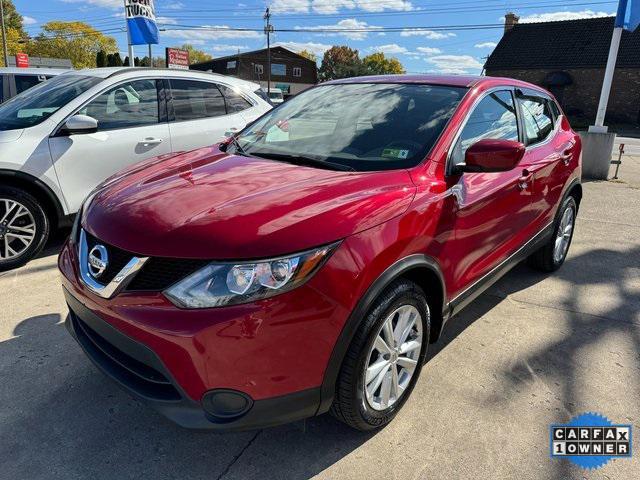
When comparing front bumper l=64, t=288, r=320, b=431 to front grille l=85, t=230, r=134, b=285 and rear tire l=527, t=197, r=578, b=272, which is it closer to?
front grille l=85, t=230, r=134, b=285

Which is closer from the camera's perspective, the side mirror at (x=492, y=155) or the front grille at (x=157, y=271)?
the front grille at (x=157, y=271)

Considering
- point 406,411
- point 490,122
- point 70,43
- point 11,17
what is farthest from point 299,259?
point 11,17

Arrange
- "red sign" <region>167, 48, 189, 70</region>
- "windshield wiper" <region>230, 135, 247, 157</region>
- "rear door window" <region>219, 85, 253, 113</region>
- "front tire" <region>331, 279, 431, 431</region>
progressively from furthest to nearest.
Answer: "red sign" <region>167, 48, 189, 70</region>
"rear door window" <region>219, 85, 253, 113</region>
"windshield wiper" <region>230, 135, 247, 157</region>
"front tire" <region>331, 279, 431, 431</region>

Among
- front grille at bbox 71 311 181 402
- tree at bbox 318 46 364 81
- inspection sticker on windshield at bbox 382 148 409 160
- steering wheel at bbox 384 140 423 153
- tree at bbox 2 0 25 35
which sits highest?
tree at bbox 2 0 25 35

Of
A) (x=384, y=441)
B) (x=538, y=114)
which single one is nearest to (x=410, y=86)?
(x=538, y=114)

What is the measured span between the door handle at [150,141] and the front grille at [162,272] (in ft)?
10.8

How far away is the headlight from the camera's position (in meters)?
1.76

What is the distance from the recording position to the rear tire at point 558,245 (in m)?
4.28

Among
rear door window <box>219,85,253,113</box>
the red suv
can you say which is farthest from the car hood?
rear door window <box>219,85,253,113</box>

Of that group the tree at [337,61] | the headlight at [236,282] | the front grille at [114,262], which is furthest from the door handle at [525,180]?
the tree at [337,61]

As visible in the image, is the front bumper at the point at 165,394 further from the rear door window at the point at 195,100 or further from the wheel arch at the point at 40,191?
the rear door window at the point at 195,100

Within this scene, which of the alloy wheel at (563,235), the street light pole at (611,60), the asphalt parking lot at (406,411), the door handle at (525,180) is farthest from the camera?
the street light pole at (611,60)

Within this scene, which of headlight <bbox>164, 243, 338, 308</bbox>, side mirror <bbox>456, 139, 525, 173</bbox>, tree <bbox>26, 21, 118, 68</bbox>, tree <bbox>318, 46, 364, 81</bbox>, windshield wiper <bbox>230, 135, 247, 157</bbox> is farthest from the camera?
tree <bbox>318, 46, 364, 81</bbox>

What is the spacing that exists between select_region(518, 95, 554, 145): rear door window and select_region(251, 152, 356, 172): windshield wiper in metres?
1.80
